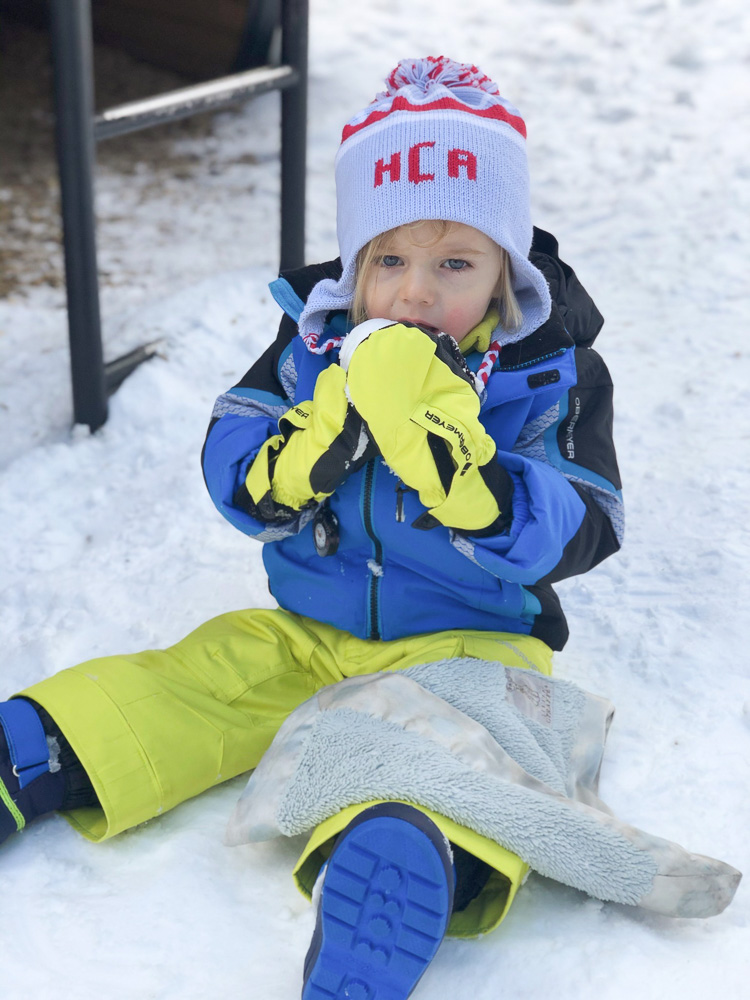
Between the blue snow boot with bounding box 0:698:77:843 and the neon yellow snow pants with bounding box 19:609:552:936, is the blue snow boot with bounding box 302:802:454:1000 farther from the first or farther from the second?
the blue snow boot with bounding box 0:698:77:843

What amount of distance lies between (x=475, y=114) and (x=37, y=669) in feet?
3.96

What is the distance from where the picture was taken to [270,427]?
5.56 feet

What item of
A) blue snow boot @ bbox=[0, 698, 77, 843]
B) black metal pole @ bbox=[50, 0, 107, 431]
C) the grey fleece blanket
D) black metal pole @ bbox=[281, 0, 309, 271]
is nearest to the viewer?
the grey fleece blanket

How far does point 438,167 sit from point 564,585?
0.96 metres

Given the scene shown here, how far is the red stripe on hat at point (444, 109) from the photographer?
60.1 inches

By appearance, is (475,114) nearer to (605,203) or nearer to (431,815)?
(431,815)

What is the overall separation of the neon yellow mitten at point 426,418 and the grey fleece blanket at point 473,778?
0.25 meters

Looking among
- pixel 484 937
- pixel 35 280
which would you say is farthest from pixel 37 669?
pixel 35 280

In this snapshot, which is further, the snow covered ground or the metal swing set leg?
the metal swing set leg

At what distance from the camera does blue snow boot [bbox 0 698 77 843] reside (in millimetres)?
1465

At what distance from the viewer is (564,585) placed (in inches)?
84.8

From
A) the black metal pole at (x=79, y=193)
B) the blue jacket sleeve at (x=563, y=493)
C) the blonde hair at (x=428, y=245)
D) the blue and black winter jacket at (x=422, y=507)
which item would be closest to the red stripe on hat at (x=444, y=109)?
the blonde hair at (x=428, y=245)

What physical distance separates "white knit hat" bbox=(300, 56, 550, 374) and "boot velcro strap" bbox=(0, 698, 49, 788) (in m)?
0.72

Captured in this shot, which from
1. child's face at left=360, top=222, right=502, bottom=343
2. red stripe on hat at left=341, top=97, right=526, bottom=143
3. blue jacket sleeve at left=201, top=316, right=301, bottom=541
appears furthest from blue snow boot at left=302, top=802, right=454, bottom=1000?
red stripe on hat at left=341, top=97, right=526, bottom=143
